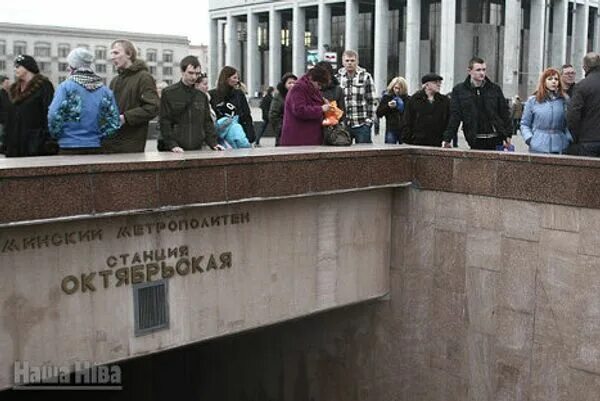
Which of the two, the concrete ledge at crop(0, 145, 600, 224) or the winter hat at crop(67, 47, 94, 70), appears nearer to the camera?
the concrete ledge at crop(0, 145, 600, 224)

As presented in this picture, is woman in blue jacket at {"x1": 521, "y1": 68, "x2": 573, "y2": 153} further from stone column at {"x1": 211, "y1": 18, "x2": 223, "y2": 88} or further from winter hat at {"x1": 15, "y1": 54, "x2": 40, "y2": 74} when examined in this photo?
stone column at {"x1": 211, "y1": 18, "x2": 223, "y2": 88}

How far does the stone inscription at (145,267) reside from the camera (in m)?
6.26

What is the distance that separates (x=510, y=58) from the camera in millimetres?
52656

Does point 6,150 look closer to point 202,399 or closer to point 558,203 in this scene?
point 202,399

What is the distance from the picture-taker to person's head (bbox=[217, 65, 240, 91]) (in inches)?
388

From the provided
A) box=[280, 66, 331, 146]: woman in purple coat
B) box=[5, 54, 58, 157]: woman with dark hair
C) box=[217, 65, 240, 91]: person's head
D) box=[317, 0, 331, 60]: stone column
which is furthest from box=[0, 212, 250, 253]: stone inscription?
box=[317, 0, 331, 60]: stone column

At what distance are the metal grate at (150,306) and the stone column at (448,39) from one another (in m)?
47.8

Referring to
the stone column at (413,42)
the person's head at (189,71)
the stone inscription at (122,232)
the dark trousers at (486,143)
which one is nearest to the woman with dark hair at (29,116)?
the person's head at (189,71)

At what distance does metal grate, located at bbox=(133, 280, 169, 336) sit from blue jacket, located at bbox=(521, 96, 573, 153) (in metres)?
4.67

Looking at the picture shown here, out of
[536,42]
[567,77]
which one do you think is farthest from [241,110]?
[536,42]

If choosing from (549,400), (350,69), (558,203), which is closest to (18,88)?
(350,69)

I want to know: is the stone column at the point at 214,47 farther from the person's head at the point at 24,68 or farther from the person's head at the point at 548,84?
the person's head at the point at 24,68

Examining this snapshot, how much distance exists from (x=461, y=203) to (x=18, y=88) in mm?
4499

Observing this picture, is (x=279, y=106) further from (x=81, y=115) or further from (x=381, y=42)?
(x=381, y=42)
